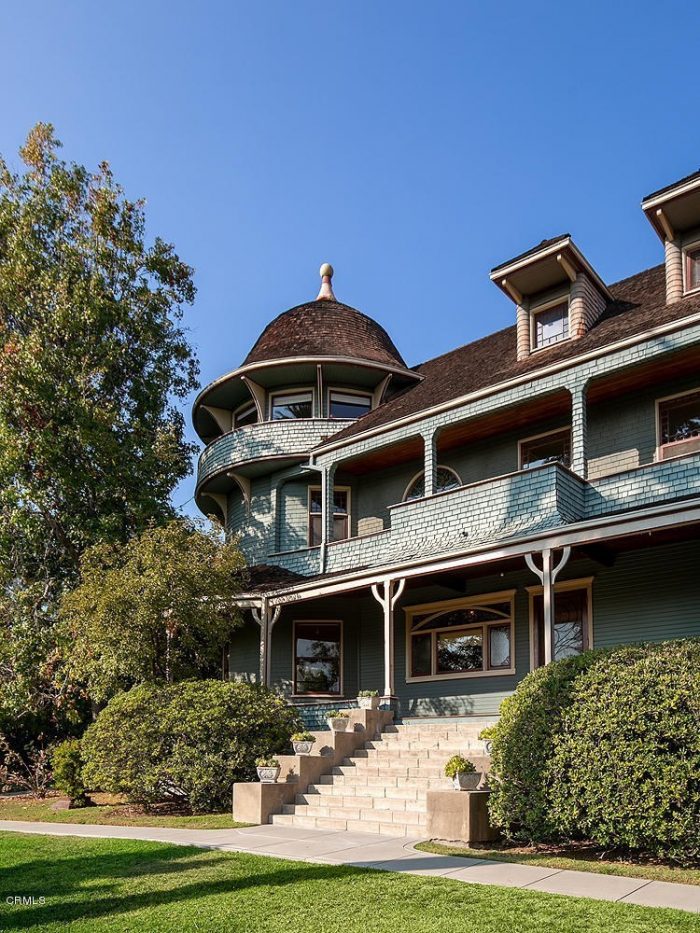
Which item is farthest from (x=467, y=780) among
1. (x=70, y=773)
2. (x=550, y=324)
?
(x=550, y=324)

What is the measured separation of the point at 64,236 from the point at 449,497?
13968 mm

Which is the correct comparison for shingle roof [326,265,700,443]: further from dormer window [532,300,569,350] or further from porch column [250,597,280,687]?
porch column [250,597,280,687]

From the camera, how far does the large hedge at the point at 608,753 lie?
373 inches

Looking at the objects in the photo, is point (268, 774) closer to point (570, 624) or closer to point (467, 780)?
point (467, 780)

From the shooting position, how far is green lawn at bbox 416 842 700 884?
29.8 ft

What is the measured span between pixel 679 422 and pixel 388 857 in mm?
10148

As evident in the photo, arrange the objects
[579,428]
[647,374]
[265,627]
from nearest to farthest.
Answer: [579,428]
[647,374]
[265,627]

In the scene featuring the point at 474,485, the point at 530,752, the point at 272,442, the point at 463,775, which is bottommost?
the point at 463,775

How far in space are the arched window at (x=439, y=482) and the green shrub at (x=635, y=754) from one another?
9.94 m

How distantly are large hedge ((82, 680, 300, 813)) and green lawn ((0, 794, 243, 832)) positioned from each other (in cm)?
42

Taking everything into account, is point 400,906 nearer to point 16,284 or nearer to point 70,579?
point 70,579

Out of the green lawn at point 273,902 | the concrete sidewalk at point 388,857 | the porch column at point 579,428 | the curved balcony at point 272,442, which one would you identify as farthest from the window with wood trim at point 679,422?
the green lawn at point 273,902

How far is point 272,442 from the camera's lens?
2441cm

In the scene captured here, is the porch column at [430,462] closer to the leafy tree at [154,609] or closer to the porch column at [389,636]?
the porch column at [389,636]
